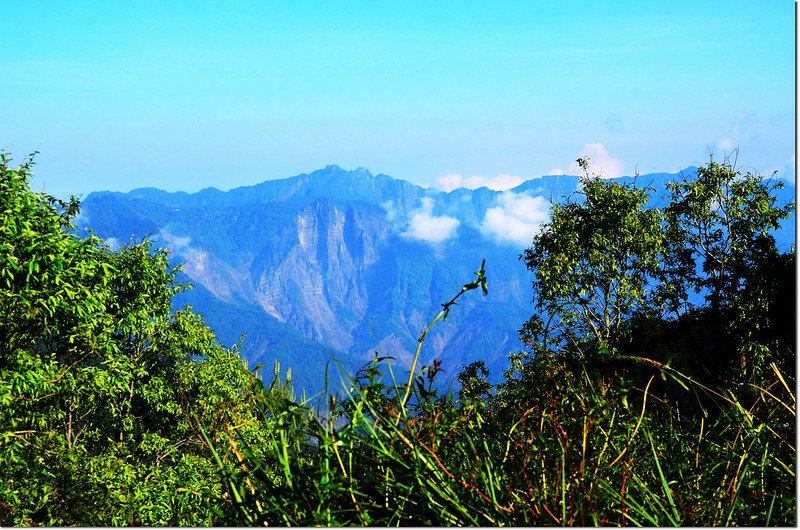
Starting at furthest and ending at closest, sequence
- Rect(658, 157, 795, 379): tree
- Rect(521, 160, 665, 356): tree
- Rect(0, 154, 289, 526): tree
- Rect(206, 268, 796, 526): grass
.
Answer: Rect(521, 160, 665, 356): tree
Rect(658, 157, 795, 379): tree
Rect(0, 154, 289, 526): tree
Rect(206, 268, 796, 526): grass

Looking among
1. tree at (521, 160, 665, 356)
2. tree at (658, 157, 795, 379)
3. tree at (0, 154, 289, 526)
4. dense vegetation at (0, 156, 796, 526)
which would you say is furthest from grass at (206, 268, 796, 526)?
tree at (521, 160, 665, 356)

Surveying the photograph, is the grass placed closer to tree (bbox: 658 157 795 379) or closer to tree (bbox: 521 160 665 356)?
tree (bbox: 658 157 795 379)

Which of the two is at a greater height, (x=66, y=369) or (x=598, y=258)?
(x=598, y=258)

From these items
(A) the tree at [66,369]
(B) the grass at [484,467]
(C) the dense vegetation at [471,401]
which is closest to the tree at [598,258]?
(C) the dense vegetation at [471,401]

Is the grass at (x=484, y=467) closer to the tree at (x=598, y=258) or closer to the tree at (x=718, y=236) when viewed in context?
the tree at (x=718, y=236)

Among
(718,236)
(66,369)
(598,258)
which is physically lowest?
(66,369)

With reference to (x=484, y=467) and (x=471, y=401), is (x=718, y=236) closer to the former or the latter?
(x=471, y=401)

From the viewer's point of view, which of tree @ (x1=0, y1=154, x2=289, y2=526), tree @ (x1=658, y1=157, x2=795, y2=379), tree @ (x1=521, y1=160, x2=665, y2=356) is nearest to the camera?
tree @ (x1=0, y1=154, x2=289, y2=526)

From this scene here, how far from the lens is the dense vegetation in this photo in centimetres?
212

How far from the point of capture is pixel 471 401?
8.40 ft

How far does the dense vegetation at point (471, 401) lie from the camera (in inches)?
83.4

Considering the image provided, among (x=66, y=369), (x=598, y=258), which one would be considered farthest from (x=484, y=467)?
(x=598, y=258)

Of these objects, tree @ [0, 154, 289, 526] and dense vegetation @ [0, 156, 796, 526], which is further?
tree @ [0, 154, 289, 526]

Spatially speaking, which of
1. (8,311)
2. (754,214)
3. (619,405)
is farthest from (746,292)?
(619,405)
